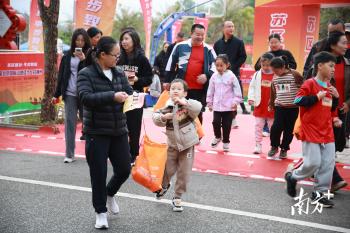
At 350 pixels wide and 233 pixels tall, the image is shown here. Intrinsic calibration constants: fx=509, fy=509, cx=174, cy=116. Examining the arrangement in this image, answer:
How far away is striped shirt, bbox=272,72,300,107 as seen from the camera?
7.57 meters

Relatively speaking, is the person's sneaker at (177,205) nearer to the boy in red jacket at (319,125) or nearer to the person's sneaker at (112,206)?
the person's sneaker at (112,206)

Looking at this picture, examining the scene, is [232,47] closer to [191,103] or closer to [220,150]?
[220,150]

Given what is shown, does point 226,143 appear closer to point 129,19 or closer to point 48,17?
point 48,17

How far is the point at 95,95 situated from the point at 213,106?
4.31m

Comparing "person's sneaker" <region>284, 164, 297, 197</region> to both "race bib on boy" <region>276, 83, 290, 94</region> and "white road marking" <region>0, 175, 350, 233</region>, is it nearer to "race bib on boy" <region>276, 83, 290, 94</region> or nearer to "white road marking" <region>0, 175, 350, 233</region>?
"white road marking" <region>0, 175, 350, 233</region>

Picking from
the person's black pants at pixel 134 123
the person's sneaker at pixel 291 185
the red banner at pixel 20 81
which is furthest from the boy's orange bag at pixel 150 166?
the red banner at pixel 20 81

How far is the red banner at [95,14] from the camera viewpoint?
13117mm

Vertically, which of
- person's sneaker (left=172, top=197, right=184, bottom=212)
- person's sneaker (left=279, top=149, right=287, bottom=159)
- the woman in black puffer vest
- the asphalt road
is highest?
the woman in black puffer vest

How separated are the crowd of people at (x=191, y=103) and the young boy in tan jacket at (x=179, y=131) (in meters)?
0.01

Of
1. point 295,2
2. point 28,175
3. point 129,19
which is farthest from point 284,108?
point 129,19

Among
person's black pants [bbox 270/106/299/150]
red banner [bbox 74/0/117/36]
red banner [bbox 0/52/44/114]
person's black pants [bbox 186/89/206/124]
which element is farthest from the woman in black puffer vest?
red banner [bbox 74/0/117/36]

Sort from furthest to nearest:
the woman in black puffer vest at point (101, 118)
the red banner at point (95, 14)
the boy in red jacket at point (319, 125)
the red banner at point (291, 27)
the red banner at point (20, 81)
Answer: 1. the red banner at point (291, 27)
2. the red banner at point (95, 14)
3. the red banner at point (20, 81)
4. the boy in red jacket at point (319, 125)
5. the woman in black puffer vest at point (101, 118)

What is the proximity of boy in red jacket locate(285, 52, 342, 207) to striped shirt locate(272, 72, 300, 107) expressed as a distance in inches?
79.9

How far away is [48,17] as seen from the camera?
10742mm
